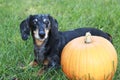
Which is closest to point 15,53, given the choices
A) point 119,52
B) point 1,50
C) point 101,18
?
point 1,50

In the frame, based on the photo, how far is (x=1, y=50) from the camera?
5336mm

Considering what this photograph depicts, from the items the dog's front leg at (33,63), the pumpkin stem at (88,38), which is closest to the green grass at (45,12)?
the dog's front leg at (33,63)

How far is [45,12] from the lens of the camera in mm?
7199

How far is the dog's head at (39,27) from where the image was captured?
4719 millimetres

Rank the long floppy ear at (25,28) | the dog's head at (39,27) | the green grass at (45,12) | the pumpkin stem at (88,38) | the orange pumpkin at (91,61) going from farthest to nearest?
the long floppy ear at (25,28)
the green grass at (45,12)
the dog's head at (39,27)
the pumpkin stem at (88,38)
the orange pumpkin at (91,61)

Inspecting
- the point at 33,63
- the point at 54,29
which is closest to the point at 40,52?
the point at 33,63

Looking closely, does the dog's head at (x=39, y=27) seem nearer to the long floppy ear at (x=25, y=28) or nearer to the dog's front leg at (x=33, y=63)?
the long floppy ear at (x=25, y=28)

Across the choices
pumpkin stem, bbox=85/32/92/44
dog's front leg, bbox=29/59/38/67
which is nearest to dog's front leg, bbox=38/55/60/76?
dog's front leg, bbox=29/59/38/67

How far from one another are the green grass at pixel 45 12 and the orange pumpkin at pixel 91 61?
31cm

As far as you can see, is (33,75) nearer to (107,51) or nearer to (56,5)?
(107,51)

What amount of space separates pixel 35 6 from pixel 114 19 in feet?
6.16

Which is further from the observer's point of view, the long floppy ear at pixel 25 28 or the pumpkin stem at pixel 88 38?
the long floppy ear at pixel 25 28

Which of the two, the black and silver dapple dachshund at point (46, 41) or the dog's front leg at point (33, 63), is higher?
the black and silver dapple dachshund at point (46, 41)

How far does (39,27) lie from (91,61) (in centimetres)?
90
